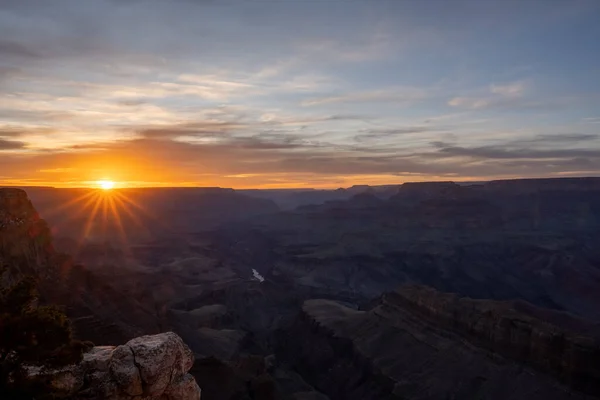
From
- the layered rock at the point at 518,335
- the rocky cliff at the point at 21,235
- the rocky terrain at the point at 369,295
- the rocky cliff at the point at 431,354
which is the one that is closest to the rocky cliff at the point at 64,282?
the rocky cliff at the point at 21,235

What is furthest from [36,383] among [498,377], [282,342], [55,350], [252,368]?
[282,342]

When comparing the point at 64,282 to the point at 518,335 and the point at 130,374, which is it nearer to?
the point at 518,335

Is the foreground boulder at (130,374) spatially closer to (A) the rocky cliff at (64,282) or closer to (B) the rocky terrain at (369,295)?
(B) the rocky terrain at (369,295)

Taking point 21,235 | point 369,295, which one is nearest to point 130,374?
point 21,235

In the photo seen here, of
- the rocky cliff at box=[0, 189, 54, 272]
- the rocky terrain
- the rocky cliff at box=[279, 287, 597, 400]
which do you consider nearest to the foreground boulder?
the rocky terrain

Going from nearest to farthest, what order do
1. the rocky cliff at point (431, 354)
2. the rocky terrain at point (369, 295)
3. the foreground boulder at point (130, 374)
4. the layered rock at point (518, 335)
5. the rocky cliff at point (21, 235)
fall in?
Result: 1. the foreground boulder at point (130, 374)
2. the layered rock at point (518, 335)
3. the rocky cliff at point (431, 354)
4. the rocky terrain at point (369, 295)
5. the rocky cliff at point (21, 235)

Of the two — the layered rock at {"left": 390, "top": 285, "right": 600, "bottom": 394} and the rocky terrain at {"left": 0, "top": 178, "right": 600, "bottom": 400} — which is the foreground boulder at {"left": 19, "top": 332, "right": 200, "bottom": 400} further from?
the layered rock at {"left": 390, "top": 285, "right": 600, "bottom": 394}
